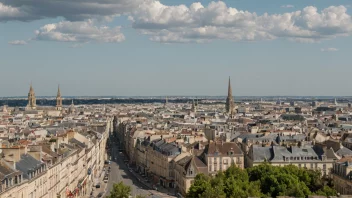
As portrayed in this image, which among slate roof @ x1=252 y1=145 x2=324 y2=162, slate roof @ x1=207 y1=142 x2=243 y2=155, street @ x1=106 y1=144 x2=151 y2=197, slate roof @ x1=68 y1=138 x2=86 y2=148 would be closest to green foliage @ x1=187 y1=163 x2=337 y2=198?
slate roof @ x1=207 y1=142 x2=243 y2=155

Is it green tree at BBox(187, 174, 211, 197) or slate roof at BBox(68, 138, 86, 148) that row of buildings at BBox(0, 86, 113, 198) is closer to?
slate roof at BBox(68, 138, 86, 148)

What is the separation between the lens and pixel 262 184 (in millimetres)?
79500

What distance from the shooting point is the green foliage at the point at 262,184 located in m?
70.7

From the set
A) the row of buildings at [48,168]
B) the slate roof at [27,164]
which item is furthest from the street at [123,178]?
the slate roof at [27,164]

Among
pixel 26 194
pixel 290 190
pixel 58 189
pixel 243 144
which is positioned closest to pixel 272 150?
pixel 243 144

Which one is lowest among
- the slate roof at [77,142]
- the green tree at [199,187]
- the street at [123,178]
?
the street at [123,178]

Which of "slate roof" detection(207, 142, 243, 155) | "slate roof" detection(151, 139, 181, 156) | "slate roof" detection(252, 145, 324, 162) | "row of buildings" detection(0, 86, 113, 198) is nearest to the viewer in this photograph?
"row of buildings" detection(0, 86, 113, 198)

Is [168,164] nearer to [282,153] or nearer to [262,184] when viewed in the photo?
[282,153]

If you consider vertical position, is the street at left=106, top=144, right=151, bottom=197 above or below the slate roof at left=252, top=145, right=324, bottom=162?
below

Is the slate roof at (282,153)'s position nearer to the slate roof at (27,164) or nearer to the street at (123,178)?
the street at (123,178)

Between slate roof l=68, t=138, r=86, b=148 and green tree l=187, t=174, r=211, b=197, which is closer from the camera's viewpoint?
green tree l=187, t=174, r=211, b=197

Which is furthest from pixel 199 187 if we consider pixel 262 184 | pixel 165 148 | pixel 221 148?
pixel 165 148

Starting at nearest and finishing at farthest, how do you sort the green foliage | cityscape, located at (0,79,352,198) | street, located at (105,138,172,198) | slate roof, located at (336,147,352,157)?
cityscape, located at (0,79,352,198) < the green foliage < street, located at (105,138,172,198) < slate roof, located at (336,147,352,157)

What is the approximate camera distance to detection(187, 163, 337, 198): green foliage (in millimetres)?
70719
